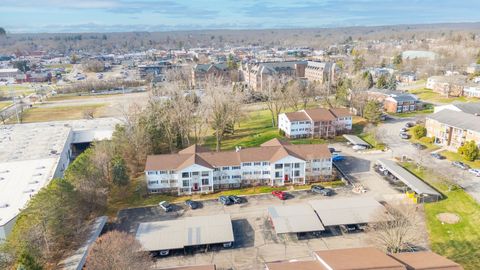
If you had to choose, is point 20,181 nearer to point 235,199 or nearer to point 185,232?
point 185,232

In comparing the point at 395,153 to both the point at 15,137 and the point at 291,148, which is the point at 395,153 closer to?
the point at 291,148

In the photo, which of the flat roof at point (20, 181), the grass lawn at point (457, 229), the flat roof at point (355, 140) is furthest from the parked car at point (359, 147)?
the flat roof at point (20, 181)

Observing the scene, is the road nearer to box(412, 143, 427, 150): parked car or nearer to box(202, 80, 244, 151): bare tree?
box(412, 143, 427, 150): parked car

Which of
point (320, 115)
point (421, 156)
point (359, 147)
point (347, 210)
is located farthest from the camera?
point (320, 115)

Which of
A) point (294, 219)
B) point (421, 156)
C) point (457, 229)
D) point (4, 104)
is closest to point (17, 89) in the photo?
point (4, 104)

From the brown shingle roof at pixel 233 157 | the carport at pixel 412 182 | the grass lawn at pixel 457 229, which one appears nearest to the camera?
the grass lawn at pixel 457 229

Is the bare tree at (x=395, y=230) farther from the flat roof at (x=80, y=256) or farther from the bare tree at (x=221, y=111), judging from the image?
the bare tree at (x=221, y=111)
